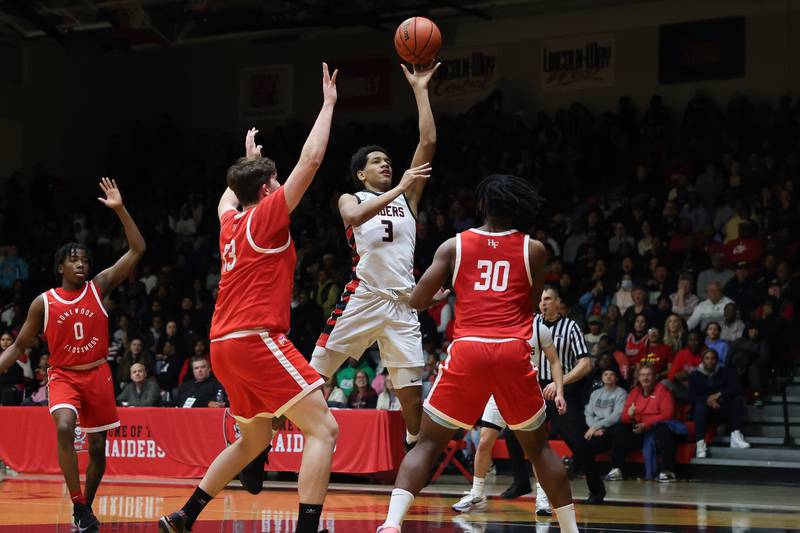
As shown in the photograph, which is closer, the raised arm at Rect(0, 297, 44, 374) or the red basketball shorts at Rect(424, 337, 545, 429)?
the red basketball shorts at Rect(424, 337, 545, 429)

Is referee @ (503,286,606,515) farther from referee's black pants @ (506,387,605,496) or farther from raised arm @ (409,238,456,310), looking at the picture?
raised arm @ (409,238,456,310)

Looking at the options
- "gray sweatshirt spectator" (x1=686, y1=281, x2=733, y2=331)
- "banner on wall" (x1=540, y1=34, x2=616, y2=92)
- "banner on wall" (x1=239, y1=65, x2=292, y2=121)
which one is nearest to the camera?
"gray sweatshirt spectator" (x1=686, y1=281, x2=733, y2=331)

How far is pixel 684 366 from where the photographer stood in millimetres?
15094

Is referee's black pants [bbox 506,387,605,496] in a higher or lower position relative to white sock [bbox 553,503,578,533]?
lower

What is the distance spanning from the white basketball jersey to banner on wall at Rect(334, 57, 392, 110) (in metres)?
16.2

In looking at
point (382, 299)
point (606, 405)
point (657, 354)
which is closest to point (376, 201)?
point (382, 299)

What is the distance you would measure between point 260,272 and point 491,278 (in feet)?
4.08

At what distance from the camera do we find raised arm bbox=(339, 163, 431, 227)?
23.2ft

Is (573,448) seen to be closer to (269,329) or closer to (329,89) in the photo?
(269,329)

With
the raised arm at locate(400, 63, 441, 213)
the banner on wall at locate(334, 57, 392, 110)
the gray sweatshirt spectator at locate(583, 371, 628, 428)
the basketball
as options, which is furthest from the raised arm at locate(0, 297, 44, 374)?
the banner on wall at locate(334, 57, 392, 110)

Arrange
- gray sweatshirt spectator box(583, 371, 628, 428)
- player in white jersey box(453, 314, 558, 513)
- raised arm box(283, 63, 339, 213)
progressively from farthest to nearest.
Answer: gray sweatshirt spectator box(583, 371, 628, 428) < player in white jersey box(453, 314, 558, 513) < raised arm box(283, 63, 339, 213)

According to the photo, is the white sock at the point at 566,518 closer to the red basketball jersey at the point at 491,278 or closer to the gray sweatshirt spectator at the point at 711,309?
the red basketball jersey at the point at 491,278

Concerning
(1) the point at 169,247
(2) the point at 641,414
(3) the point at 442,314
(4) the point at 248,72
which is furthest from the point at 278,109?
(2) the point at 641,414

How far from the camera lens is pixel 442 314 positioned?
1752cm
